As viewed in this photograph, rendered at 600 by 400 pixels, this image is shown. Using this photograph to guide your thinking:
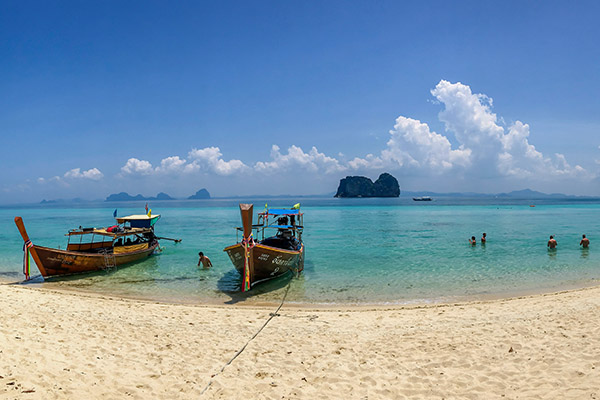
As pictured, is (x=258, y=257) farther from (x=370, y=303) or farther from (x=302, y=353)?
(x=302, y=353)

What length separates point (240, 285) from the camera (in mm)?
15984

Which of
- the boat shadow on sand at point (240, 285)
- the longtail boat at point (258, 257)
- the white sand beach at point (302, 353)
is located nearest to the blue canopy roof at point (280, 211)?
the longtail boat at point (258, 257)

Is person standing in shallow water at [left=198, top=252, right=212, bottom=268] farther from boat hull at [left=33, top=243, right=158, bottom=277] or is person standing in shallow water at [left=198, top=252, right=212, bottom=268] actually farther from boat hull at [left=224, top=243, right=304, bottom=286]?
boat hull at [left=224, top=243, right=304, bottom=286]

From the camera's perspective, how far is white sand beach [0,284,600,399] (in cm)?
574

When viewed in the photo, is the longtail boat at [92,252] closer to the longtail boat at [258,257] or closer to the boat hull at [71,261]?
the boat hull at [71,261]

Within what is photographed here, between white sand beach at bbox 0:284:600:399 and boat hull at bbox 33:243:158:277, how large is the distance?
6.89 metres

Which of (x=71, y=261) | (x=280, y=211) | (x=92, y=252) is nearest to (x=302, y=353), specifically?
(x=280, y=211)

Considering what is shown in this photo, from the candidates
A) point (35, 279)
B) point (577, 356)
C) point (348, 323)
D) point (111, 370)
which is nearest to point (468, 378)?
point (577, 356)

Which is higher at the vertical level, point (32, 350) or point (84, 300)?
point (32, 350)

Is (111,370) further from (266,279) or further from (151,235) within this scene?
(151,235)

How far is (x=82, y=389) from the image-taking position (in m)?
5.50

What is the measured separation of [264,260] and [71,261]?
10.9 m

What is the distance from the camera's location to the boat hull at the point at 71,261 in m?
17.3

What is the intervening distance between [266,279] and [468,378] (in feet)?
36.0
